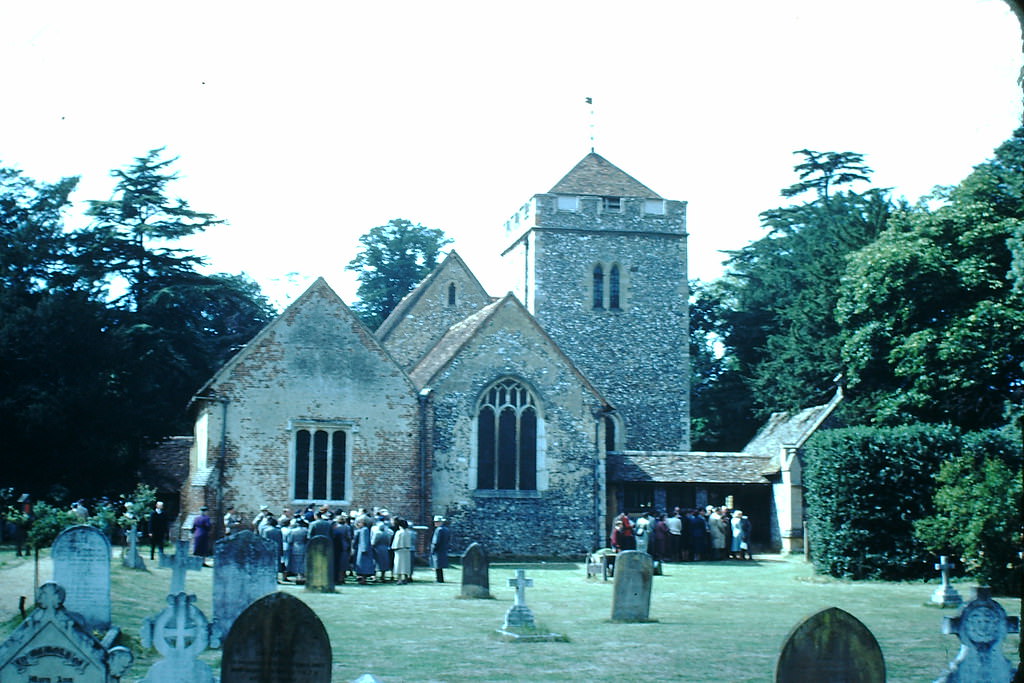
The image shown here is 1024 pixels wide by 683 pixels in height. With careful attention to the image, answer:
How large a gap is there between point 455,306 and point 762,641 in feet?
92.7

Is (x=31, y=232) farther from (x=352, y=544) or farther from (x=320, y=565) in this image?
(x=320, y=565)

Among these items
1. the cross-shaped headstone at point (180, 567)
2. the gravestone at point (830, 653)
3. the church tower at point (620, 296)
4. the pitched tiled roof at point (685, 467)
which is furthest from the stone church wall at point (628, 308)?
the gravestone at point (830, 653)

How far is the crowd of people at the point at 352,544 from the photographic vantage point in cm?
2551

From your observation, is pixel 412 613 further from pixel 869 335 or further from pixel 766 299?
pixel 766 299

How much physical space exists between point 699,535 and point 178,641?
2660cm

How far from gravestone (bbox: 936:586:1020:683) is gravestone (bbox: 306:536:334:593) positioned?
14.2 metres

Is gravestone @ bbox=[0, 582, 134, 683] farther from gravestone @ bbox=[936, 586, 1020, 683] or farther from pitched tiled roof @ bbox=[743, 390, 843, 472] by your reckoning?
pitched tiled roof @ bbox=[743, 390, 843, 472]

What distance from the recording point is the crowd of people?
25.5 metres

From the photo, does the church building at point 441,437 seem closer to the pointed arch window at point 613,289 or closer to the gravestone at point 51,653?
the pointed arch window at point 613,289

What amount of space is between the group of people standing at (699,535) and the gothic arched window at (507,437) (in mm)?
3140

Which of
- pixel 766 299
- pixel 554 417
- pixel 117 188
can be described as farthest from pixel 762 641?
Answer: pixel 766 299

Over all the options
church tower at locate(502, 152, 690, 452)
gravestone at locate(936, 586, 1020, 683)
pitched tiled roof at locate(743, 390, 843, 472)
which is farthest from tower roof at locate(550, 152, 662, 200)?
gravestone at locate(936, 586, 1020, 683)

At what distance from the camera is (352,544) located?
2708cm

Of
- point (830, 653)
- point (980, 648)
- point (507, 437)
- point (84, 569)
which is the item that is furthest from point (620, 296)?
point (830, 653)
